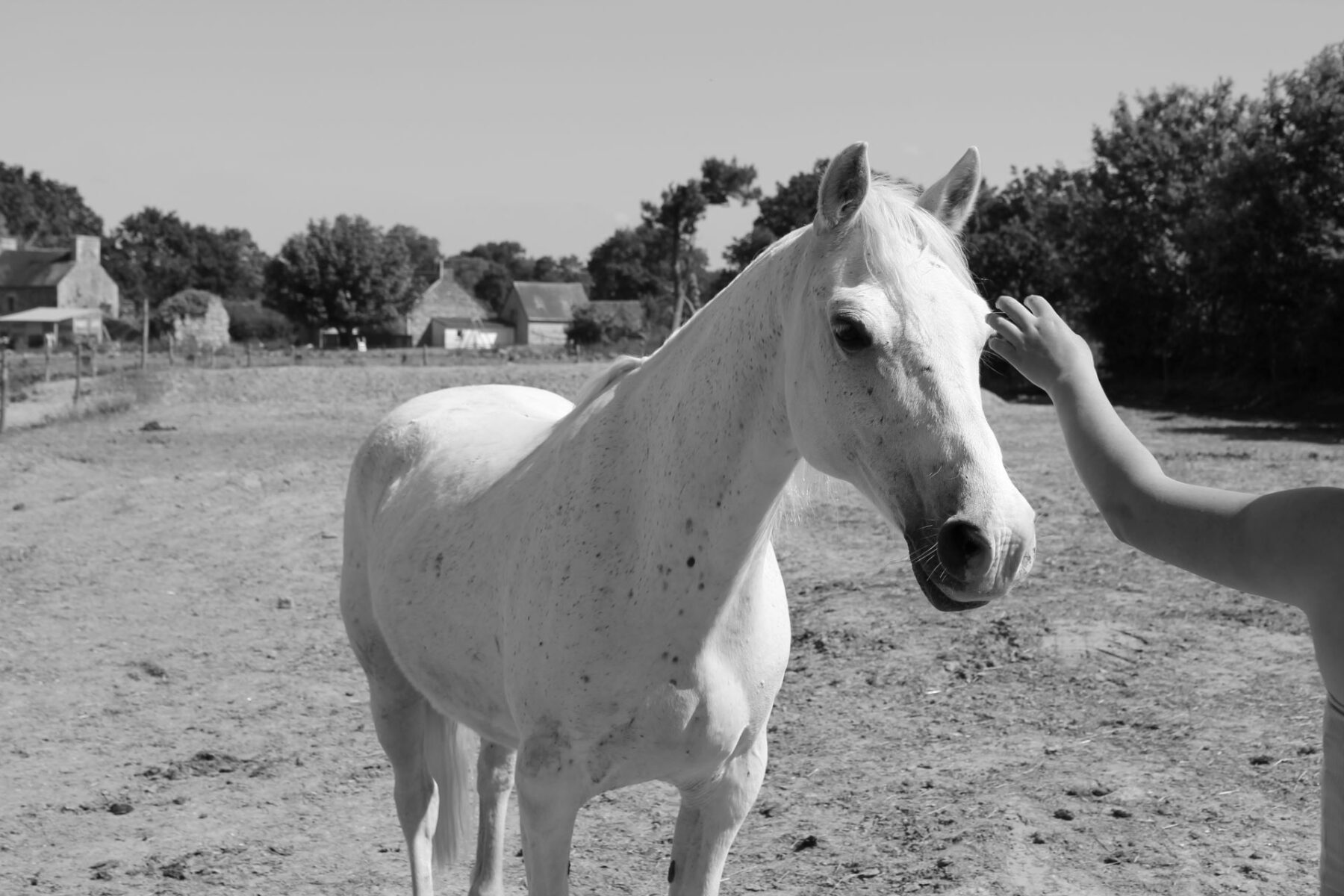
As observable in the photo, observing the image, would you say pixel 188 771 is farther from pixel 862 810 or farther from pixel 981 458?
pixel 981 458

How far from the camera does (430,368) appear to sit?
1038 inches

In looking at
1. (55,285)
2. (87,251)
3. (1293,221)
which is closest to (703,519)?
(1293,221)

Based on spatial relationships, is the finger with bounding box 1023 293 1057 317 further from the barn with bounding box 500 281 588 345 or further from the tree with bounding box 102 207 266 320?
the tree with bounding box 102 207 266 320

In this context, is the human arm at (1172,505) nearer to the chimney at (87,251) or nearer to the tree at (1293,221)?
the tree at (1293,221)

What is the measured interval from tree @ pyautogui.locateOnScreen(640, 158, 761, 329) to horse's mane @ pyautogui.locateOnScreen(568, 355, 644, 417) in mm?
28849

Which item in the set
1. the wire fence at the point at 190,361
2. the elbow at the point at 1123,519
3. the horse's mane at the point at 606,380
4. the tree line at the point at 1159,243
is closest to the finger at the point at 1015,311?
the elbow at the point at 1123,519

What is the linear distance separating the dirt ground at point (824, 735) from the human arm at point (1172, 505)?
28.3 inches

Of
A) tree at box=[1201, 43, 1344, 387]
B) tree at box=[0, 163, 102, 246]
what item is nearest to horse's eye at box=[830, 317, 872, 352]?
tree at box=[1201, 43, 1344, 387]

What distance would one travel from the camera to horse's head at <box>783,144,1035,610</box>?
1.75 metres

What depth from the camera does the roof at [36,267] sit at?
70.3 meters

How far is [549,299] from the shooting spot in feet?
240

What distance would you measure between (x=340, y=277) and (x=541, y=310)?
69.7ft

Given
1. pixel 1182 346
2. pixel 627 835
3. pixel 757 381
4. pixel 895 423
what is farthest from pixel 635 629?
pixel 1182 346

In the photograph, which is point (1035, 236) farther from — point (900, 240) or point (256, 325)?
point (256, 325)
